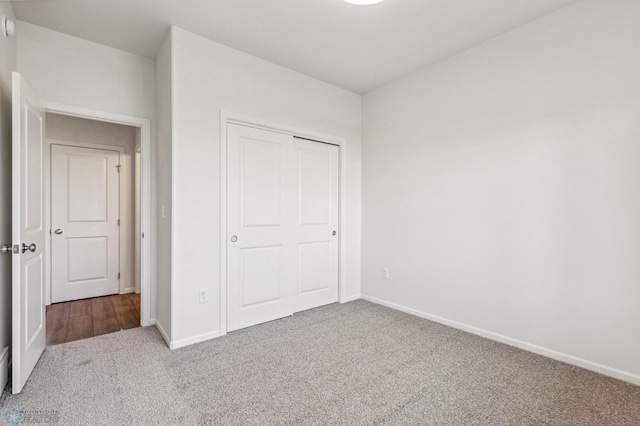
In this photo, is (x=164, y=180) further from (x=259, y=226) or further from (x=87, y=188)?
(x=87, y=188)

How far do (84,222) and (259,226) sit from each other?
8.60 ft

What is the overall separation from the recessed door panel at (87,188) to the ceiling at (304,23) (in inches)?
74.7

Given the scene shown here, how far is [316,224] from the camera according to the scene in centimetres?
357

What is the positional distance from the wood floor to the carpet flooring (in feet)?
1.03

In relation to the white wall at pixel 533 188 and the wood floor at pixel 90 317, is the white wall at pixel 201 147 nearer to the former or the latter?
the wood floor at pixel 90 317

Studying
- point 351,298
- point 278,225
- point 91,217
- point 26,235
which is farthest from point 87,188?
point 351,298

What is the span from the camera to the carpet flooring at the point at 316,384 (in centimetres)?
167

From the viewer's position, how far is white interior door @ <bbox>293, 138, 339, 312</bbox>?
11.2 feet

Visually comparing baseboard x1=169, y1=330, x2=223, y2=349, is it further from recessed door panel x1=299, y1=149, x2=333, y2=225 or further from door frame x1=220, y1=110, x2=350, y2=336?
recessed door panel x1=299, y1=149, x2=333, y2=225

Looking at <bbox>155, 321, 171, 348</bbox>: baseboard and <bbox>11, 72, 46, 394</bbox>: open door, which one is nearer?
<bbox>11, 72, 46, 394</bbox>: open door

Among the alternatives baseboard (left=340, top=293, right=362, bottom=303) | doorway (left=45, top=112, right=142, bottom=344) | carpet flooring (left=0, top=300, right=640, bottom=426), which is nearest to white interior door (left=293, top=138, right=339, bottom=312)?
baseboard (left=340, top=293, right=362, bottom=303)

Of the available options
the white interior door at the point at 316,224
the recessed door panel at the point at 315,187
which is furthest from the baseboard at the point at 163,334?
the recessed door panel at the point at 315,187

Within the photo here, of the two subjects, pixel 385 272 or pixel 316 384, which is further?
pixel 385 272

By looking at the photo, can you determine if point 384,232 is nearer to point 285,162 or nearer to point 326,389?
point 285,162
